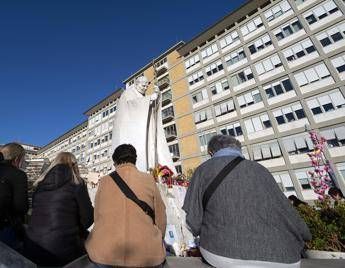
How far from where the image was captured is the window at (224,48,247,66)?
1184 inches

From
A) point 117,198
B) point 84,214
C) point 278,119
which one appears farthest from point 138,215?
point 278,119

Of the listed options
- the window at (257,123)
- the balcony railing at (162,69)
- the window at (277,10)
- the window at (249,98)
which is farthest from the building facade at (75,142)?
the window at (277,10)

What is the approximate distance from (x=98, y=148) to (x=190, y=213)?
163 ft

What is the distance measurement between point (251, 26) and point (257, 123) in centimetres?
1250

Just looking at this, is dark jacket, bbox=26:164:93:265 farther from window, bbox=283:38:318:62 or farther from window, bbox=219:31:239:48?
window, bbox=219:31:239:48

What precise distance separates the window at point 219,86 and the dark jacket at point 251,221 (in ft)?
98.2

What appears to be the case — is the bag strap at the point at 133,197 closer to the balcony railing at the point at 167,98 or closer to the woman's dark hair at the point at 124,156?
the woman's dark hair at the point at 124,156

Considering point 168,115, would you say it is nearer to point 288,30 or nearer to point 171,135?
point 171,135

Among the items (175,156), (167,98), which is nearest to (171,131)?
(175,156)

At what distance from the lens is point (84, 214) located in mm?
2178

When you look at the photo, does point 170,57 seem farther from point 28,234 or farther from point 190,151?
point 28,234

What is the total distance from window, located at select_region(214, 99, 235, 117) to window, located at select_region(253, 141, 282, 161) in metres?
5.75

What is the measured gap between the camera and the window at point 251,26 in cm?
2942

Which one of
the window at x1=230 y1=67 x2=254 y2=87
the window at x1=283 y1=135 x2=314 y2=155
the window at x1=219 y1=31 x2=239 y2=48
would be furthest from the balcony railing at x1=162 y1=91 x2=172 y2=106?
the window at x1=283 y1=135 x2=314 y2=155
